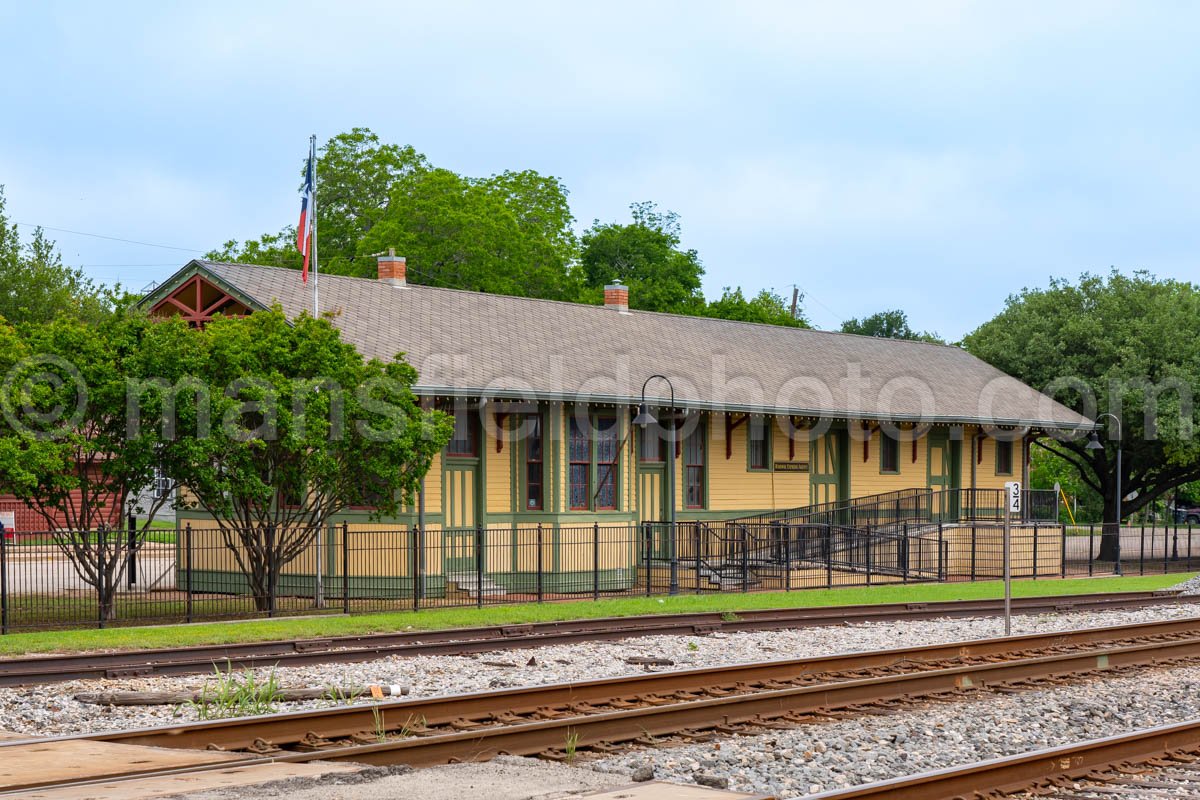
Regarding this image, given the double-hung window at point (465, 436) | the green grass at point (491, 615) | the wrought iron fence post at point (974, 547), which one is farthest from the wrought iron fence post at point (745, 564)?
the wrought iron fence post at point (974, 547)

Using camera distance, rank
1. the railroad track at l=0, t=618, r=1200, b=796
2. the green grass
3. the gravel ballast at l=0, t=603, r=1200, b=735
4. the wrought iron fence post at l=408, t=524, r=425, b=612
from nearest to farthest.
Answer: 1. the railroad track at l=0, t=618, r=1200, b=796
2. the gravel ballast at l=0, t=603, r=1200, b=735
3. the green grass
4. the wrought iron fence post at l=408, t=524, r=425, b=612

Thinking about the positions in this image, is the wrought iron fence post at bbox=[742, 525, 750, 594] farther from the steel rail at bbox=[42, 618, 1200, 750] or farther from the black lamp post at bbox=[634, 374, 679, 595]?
the steel rail at bbox=[42, 618, 1200, 750]

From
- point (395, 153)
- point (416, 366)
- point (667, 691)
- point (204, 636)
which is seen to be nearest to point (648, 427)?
point (416, 366)

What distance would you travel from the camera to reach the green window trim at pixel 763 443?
32.1m

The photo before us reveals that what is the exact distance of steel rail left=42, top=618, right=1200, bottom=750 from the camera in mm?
10148

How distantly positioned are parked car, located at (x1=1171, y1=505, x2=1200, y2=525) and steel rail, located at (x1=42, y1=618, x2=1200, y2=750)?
193 ft

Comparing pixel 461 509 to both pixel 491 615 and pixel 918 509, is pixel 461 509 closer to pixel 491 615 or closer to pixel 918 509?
pixel 491 615

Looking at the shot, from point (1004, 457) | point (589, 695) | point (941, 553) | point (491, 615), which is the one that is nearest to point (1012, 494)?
point (491, 615)

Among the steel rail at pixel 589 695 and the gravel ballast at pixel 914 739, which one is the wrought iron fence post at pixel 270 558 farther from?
the gravel ballast at pixel 914 739

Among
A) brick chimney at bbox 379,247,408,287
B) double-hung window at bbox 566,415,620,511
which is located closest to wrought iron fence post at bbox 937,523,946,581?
double-hung window at bbox 566,415,620,511

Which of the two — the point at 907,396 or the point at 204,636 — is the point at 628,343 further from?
the point at 204,636

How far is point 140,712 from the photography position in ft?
40.2

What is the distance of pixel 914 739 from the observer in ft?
36.1

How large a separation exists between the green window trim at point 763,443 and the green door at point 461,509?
8.00 metres
